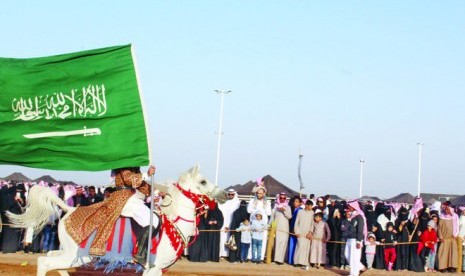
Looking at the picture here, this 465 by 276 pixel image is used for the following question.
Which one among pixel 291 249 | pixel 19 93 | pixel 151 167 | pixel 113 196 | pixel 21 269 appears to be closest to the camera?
pixel 19 93

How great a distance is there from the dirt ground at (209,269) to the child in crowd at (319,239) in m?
0.33

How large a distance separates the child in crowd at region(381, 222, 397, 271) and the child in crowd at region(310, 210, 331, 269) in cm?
→ 170

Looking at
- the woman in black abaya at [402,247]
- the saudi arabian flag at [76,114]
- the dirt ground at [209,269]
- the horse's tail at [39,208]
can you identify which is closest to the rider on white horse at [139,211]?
the horse's tail at [39,208]

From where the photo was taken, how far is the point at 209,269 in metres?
21.1

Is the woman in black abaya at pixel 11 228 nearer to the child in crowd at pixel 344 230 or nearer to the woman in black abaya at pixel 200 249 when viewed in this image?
the woman in black abaya at pixel 200 249

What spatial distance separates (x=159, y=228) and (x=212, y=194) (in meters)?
1.01

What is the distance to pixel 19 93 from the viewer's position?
10.1 m

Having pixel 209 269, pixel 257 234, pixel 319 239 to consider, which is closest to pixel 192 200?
pixel 209 269

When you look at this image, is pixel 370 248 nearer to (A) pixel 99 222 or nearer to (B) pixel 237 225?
(B) pixel 237 225

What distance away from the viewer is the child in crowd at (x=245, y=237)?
23.3m

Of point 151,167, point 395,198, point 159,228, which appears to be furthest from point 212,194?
point 395,198

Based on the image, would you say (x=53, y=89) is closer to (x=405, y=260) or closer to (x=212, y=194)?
(x=212, y=194)

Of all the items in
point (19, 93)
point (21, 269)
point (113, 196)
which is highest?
point (19, 93)

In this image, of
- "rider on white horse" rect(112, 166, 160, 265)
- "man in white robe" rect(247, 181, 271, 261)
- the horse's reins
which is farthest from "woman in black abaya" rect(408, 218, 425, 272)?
"rider on white horse" rect(112, 166, 160, 265)
